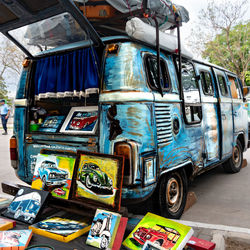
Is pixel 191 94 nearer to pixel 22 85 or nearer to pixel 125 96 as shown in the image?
pixel 125 96

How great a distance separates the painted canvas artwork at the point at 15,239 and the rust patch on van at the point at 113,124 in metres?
1.27

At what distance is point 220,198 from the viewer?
4562 mm

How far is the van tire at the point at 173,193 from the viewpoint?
10.7ft

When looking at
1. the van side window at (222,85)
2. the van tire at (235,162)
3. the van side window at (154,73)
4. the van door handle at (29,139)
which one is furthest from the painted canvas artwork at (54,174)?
the van tire at (235,162)

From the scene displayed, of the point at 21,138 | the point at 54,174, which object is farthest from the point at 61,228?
the point at 21,138

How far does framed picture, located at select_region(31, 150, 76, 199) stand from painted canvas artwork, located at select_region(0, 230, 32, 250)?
638 millimetres

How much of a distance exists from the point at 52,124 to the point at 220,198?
3.10 metres

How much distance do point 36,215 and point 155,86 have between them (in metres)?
2.03

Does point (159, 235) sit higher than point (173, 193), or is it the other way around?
point (173, 193)

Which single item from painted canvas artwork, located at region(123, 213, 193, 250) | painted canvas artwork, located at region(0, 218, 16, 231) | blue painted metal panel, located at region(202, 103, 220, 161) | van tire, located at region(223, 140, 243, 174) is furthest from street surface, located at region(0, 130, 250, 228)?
painted canvas artwork, located at region(0, 218, 16, 231)

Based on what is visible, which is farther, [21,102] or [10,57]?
[10,57]

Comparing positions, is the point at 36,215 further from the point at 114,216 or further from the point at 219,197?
the point at 219,197

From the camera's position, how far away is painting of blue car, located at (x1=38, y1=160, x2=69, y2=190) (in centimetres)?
321

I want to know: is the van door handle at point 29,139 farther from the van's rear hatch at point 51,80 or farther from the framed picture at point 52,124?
the framed picture at point 52,124
